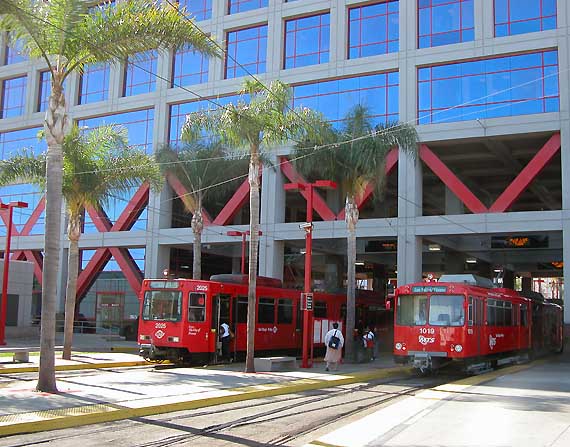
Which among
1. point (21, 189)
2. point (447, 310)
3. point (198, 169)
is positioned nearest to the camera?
point (447, 310)

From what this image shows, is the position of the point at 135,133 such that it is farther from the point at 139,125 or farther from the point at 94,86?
the point at 94,86

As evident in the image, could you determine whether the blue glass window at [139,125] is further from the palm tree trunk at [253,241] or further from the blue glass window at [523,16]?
the palm tree trunk at [253,241]

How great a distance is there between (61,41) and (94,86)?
36.5 meters

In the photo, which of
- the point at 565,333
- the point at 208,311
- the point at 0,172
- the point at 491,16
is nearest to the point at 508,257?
the point at 565,333

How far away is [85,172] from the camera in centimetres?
2298

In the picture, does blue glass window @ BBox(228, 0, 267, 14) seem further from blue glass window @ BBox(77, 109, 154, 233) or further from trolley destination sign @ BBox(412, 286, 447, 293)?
trolley destination sign @ BBox(412, 286, 447, 293)

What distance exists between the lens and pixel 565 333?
1293 inches

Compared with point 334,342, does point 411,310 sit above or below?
above

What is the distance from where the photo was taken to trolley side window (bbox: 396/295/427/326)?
72.6 feet

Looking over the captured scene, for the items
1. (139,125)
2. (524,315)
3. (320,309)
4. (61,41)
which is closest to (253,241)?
(320,309)

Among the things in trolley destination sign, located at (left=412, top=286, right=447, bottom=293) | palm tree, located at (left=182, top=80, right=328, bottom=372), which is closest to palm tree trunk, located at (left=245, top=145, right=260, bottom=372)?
palm tree, located at (left=182, top=80, right=328, bottom=372)

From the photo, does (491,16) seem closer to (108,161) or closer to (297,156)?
(297,156)

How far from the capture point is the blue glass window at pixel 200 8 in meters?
45.1

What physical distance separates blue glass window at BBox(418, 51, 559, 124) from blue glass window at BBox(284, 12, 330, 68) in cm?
668
